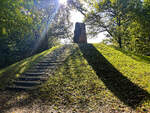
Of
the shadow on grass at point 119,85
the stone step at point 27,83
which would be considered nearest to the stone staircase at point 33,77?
the stone step at point 27,83

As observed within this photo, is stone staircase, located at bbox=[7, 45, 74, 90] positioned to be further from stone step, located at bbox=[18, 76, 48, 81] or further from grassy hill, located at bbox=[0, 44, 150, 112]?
grassy hill, located at bbox=[0, 44, 150, 112]

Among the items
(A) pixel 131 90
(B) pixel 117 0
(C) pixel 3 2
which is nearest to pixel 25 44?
(C) pixel 3 2

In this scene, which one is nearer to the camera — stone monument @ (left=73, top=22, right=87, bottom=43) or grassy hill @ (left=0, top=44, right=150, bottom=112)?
grassy hill @ (left=0, top=44, right=150, bottom=112)

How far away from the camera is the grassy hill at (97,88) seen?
4.85 meters

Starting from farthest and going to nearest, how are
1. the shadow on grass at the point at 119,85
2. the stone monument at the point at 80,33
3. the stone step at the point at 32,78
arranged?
the stone monument at the point at 80,33 < the stone step at the point at 32,78 < the shadow on grass at the point at 119,85

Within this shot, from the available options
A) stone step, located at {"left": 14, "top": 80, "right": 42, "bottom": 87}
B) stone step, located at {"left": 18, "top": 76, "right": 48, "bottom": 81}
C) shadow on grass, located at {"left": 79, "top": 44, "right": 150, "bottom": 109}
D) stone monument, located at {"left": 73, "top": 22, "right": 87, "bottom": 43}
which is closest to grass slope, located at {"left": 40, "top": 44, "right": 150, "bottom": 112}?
shadow on grass, located at {"left": 79, "top": 44, "right": 150, "bottom": 109}

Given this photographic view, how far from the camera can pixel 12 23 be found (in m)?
8.49

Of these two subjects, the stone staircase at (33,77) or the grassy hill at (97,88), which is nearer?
the grassy hill at (97,88)

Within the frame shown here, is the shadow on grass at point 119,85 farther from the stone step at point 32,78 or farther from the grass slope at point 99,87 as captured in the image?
the stone step at point 32,78

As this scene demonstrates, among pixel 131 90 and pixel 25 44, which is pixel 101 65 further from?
pixel 25 44

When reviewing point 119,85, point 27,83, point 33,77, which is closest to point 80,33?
point 33,77

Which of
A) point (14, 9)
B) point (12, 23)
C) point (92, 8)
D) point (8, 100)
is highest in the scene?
point (92, 8)

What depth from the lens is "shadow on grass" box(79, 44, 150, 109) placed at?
5082 mm

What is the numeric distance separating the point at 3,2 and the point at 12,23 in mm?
2558
